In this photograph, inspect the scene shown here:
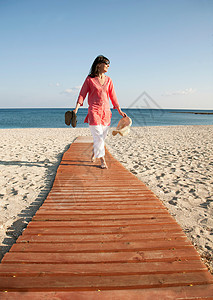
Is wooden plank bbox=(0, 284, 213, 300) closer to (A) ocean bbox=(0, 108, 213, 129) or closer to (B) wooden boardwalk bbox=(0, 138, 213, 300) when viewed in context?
(B) wooden boardwalk bbox=(0, 138, 213, 300)

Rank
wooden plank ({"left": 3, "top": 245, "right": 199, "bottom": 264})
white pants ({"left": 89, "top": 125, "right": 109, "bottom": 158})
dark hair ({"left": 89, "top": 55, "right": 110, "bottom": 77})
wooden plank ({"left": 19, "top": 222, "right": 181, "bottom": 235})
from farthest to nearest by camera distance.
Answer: white pants ({"left": 89, "top": 125, "right": 109, "bottom": 158}) < dark hair ({"left": 89, "top": 55, "right": 110, "bottom": 77}) < wooden plank ({"left": 19, "top": 222, "right": 181, "bottom": 235}) < wooden plank ({"left": 3, "top": 245, "right": 199, "bottom": 264})

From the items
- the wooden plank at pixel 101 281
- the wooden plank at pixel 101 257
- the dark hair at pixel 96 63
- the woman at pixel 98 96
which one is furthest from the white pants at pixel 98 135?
the wooden plank at pixel 101 281

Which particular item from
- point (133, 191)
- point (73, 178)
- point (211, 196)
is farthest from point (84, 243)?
point (211, 196)

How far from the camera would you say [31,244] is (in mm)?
1716

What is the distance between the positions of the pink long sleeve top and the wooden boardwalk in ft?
5.78

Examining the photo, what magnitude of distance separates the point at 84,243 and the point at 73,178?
6.43 feet

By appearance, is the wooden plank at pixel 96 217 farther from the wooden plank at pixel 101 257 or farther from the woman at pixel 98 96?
the woman at pixel 98 96

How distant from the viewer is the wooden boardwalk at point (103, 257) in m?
1.29

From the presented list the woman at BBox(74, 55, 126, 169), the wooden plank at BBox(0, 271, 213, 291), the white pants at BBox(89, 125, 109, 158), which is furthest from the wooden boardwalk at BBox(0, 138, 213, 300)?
the woman at BBox(74, 55, 126, 169)

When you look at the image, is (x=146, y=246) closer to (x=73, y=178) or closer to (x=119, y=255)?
(x=119, y=255)

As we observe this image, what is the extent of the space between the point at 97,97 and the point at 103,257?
2876 millimetres

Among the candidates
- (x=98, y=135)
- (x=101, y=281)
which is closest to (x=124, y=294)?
(x=101, y=281)

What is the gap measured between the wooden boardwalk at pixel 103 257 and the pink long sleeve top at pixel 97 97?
1.76m

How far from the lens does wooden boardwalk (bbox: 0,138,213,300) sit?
129 cm
